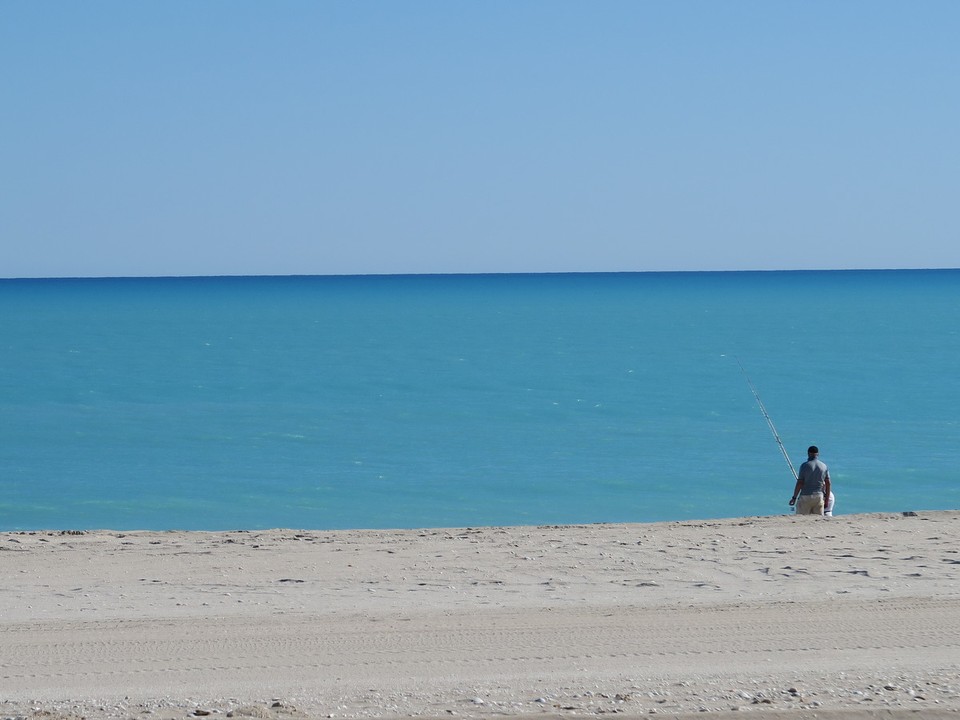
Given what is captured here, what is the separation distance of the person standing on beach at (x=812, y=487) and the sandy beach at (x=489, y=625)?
1039 mm

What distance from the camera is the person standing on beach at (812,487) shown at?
14.6m

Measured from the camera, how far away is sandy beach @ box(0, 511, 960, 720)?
299 inches

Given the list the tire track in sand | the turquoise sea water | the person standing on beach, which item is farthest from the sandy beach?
the turquoise sea water

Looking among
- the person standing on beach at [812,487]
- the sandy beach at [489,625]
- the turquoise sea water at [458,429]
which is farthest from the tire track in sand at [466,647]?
the turquoise sea water at [458,429]

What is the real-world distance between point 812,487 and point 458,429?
1510cm

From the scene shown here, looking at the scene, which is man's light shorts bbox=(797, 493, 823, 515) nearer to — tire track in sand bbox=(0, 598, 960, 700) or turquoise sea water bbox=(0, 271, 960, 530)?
turquoise sea water bbox=(0, 271, 960, 530)

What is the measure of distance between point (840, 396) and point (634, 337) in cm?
3248

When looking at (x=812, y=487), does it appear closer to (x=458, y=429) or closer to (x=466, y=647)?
(x=466, y=647)

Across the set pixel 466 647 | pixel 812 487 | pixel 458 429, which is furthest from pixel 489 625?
pixel 458 429

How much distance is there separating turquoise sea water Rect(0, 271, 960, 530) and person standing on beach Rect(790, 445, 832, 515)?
3.79 meters

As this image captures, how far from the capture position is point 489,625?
9359mm

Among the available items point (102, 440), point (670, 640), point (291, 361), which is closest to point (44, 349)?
point (291, 361)

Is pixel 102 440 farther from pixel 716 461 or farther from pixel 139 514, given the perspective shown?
pixel 716 461

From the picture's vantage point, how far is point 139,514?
19.2 metres
